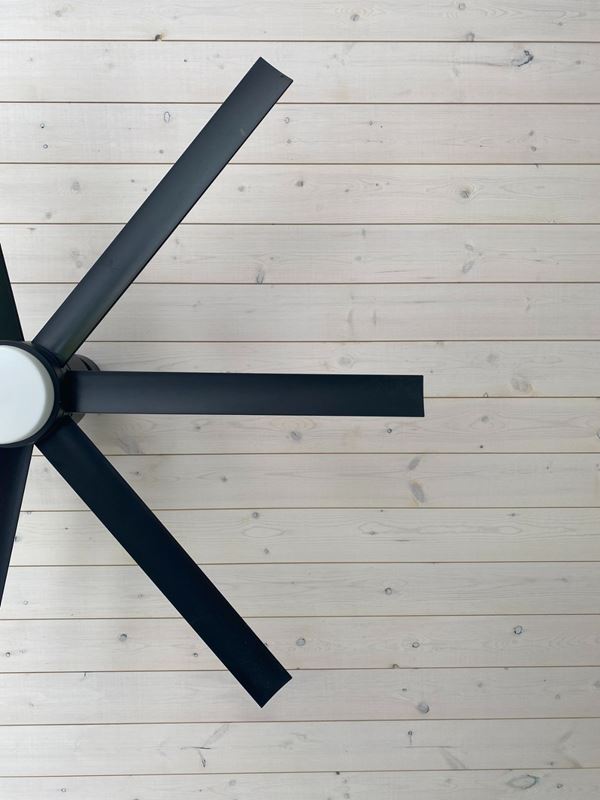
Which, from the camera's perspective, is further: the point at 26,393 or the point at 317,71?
the point at 317,71

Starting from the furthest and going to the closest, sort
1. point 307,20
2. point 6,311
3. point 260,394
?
point 307,20
point 6,311
point 260,394

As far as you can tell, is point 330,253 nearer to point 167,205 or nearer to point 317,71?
point 317,71

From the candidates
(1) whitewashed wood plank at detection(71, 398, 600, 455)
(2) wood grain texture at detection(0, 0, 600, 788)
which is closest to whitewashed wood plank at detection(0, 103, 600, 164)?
(2) wood grain texture at detection(0, 0, 600, 788)

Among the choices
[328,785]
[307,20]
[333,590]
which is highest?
[307,20]

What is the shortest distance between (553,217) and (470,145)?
0.21m

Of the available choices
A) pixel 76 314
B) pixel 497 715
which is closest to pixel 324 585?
pixel 497 715

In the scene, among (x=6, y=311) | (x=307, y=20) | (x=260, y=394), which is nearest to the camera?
(x=260, y=394)

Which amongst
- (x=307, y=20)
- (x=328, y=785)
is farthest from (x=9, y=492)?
(x=307, y=20)

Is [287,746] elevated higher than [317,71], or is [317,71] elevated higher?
[317,71]

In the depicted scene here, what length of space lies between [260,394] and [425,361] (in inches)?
20.3

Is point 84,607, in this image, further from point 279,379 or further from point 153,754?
point 279,379

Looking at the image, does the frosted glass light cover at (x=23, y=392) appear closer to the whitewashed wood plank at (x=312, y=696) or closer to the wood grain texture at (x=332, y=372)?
the wood grain texture at (x=332, y=372)

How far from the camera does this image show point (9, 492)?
3.43ft

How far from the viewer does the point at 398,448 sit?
1.37 meters
